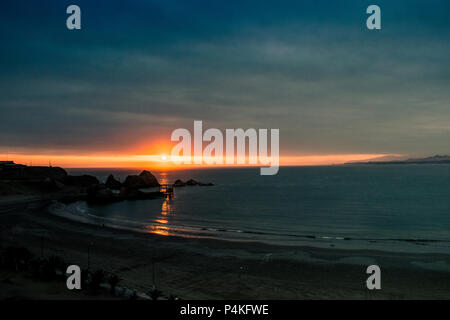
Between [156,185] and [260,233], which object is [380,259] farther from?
[156,185]

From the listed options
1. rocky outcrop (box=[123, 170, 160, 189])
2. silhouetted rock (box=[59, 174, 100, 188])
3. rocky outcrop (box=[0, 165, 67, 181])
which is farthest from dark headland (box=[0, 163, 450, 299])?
rocky outcrop (box=[0, 165, 67, 181])

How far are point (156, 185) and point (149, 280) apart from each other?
119 m

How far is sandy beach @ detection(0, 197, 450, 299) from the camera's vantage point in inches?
667

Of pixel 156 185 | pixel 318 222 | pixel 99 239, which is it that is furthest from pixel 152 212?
pixel 156 185

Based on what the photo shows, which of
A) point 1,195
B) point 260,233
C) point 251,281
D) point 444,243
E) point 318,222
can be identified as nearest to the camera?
point 251,281

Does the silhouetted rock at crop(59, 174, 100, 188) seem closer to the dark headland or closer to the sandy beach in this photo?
the dark headland

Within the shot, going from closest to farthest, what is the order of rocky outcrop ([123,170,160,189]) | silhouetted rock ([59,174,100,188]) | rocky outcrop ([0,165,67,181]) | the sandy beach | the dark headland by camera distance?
the dark headland → the sandy beach → rocky outcrop ([0,165,67,181]) → rocky outcrop ([123,170,160,189]) → silhouetted rock ([59,174,100,188])

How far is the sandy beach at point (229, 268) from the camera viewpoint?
16938mm

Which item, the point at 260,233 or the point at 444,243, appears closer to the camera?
the point at 444,243

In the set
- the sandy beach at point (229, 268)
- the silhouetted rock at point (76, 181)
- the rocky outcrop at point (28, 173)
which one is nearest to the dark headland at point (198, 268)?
the sandy beach at point (229, 268)

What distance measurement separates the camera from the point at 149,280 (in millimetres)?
19094
